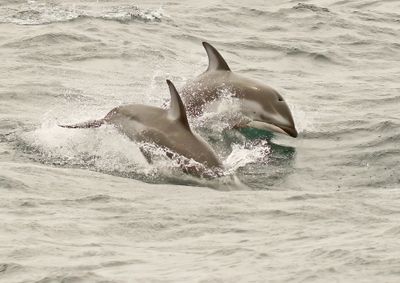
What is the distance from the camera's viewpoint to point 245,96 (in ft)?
50.4

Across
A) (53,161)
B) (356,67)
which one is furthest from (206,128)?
(356,67)

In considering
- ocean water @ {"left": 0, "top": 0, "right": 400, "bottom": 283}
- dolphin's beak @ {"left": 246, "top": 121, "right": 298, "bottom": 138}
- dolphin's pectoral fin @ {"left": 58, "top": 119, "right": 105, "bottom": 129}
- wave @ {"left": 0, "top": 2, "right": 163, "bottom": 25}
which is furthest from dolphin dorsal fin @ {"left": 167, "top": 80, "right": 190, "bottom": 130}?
wave @ {"left": 0, "top": 2, "right": 163, "bottom": 25}

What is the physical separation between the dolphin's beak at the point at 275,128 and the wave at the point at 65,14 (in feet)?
24.0

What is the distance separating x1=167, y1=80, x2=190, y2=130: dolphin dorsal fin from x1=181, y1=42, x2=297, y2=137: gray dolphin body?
2696 mm

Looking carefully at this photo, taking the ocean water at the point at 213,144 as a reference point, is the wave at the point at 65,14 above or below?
below

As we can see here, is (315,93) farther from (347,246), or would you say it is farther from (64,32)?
(347,246)

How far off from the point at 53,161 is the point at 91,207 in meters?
2.22

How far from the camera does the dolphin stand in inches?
479

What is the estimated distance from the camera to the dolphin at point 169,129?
12164 mm

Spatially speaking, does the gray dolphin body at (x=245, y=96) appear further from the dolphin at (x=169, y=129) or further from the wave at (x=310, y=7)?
the wave at (x=310, y=7)

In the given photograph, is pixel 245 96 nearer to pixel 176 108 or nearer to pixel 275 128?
pixel 275 128

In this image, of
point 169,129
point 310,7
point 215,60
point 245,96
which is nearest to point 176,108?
point 169,129

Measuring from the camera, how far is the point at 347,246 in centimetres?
866

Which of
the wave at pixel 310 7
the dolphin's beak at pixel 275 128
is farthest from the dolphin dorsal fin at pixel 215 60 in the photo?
the wave at pixel 310 7
